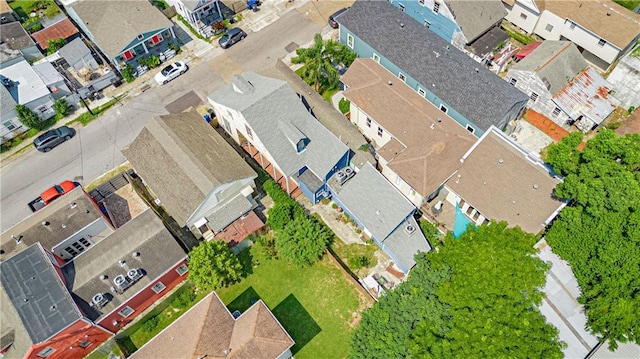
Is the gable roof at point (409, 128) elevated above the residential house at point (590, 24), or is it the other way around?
the residential house at point (590, 24)

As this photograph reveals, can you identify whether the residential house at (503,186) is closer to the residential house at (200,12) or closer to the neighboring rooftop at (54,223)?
the neighboring rooftop at (54,223)

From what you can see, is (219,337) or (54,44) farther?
(54,44)

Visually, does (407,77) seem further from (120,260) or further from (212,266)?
(120,260)

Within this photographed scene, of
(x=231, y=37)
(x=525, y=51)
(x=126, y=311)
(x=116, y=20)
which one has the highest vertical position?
(x=116, y=20)

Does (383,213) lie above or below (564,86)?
below

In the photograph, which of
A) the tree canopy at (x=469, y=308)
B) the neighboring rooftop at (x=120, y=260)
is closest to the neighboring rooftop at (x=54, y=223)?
the neighboring rooftop at (x=120, y=260)

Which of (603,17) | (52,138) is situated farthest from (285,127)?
(603,17)
